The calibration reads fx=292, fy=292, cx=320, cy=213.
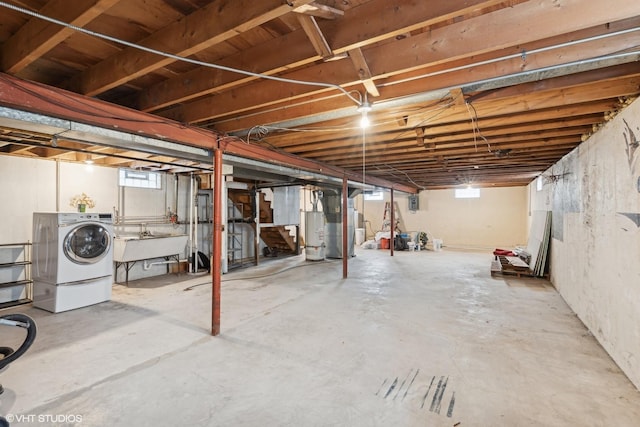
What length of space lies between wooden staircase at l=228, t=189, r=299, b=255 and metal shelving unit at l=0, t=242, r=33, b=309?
3.86 m

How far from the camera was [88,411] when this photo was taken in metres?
1.92

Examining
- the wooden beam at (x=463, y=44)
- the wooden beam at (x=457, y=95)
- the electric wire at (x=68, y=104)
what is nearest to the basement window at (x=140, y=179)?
the electric wire at (x=68, y=104)

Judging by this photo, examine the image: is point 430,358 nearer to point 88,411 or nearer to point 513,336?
point 513,336

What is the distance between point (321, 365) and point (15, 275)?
4.80 metres

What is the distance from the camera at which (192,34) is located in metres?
1.62

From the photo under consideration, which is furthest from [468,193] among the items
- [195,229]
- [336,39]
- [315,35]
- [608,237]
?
A: [315,35]

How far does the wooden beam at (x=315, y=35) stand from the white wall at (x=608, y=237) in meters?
2.38

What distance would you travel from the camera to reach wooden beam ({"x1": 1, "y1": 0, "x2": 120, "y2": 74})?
1379 mm

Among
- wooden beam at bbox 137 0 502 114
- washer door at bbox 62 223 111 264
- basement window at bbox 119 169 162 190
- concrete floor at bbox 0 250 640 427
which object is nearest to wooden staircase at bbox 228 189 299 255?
basement window at bbox 119 169 162 190

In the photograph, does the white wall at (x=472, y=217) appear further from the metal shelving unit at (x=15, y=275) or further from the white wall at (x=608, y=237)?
the metal shelving unit at (x=15, y=275)

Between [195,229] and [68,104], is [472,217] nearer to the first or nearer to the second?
[195,229]

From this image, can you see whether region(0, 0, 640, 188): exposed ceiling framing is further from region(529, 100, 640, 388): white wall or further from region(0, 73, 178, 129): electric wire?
region(529, 100, 640, 388): white wall

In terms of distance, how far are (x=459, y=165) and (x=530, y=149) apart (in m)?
1.65

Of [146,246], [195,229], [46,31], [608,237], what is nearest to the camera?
[46,31]
